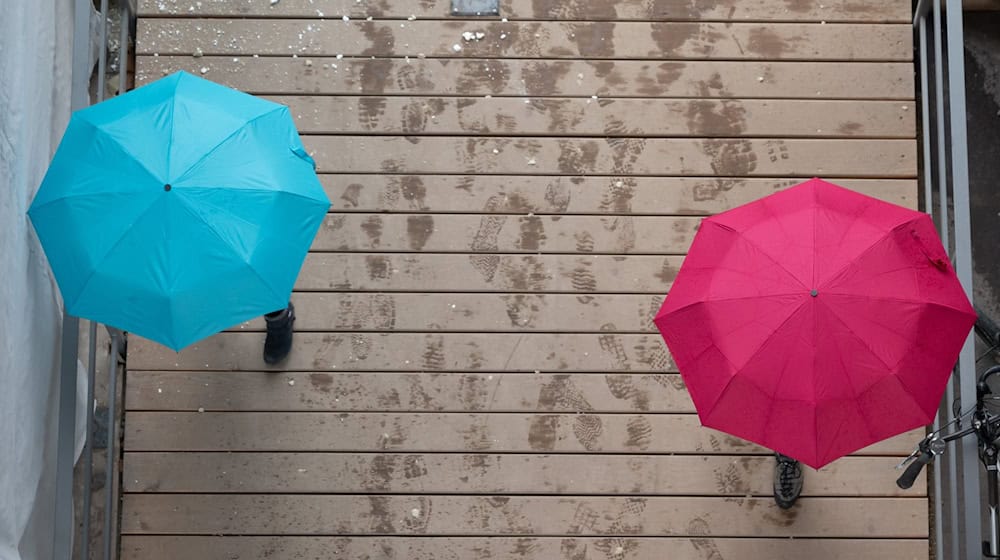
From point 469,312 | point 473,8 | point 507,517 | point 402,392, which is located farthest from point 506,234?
point 507,517

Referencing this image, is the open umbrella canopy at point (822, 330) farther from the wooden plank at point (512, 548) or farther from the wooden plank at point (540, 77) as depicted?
the wooden plank at point (540, 77)

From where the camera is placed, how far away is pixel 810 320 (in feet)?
7.73

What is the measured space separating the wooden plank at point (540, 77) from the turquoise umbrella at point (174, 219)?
30.4 inches

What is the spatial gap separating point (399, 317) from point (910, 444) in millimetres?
1767

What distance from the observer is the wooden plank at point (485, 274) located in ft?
11.1

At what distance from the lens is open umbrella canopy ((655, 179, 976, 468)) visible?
93.7 inches

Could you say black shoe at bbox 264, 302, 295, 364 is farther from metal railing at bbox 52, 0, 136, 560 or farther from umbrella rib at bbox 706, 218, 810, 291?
umbrella rib at bbox 706, 218, 810, 291

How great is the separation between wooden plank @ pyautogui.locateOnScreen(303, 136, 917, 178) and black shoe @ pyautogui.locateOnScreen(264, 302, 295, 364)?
0.58 metres

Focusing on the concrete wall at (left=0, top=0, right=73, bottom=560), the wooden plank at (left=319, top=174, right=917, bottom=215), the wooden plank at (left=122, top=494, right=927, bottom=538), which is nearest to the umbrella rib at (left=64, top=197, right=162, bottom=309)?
the concrete wall at (left=0, top=0, right=73, bottom=560)

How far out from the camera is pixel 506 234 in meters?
3.40

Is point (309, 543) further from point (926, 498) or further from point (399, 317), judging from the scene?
point (926, 498)

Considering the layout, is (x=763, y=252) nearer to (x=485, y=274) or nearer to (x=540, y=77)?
(x=485, y=274)

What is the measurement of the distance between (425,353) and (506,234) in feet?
1.61

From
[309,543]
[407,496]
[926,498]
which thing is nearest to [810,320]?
[926,498]
